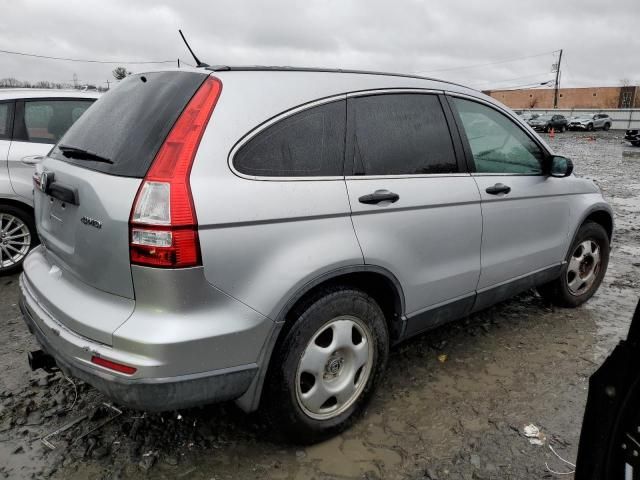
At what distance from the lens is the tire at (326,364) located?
7.41ft

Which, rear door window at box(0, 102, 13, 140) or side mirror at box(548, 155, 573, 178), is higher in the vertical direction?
rear door window at box(0, 102, 13, 140)

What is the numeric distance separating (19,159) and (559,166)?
15.9 ft

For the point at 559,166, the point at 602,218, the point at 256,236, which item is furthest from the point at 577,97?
the point at 256,236

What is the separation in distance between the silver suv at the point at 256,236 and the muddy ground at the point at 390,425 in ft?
0.92

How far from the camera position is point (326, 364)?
2.44 metres

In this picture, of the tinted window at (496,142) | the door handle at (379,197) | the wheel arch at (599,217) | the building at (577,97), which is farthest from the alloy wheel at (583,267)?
the building at (577,97)

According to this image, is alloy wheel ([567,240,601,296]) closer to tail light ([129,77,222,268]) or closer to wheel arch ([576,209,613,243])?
wheel arch ([576,209,613,243])

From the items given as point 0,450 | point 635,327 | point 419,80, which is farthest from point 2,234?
point 635,327

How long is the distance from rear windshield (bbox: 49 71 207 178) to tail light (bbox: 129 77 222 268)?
0.10 metres

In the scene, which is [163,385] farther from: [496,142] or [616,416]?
[496,142]

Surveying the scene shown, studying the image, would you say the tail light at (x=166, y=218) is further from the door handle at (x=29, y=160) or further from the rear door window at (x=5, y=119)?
the rear door window at (x=5, y=119)

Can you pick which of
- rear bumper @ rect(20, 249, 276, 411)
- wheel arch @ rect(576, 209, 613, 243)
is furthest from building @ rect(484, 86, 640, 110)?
rear bumper @ rect(20, 249, 276, 411)

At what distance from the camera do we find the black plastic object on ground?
4.56 feet

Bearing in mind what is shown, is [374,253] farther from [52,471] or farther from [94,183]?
[52,471]
